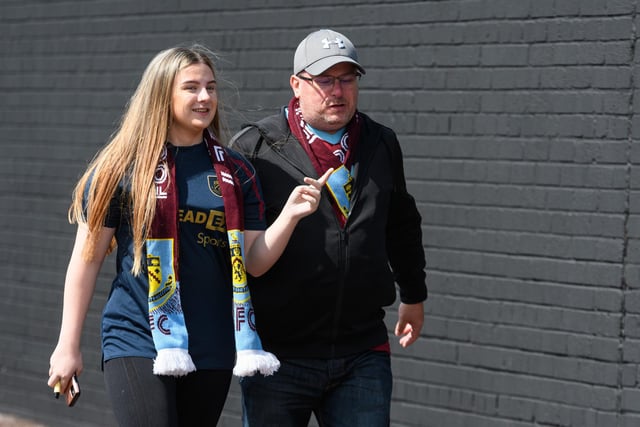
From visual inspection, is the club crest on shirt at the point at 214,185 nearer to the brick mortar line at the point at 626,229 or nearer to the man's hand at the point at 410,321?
the man's hand at the point at 410,321

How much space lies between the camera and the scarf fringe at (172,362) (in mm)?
3469

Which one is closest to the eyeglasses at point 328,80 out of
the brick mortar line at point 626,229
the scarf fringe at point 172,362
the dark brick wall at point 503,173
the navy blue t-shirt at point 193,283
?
the navy blue t-shirt at point 193,283

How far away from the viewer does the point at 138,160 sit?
3635 mm

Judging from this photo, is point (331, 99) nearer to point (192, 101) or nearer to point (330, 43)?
point (330, 43)

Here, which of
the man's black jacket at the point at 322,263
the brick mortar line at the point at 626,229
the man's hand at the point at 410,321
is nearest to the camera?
the man's black jacket at the point at 322,263

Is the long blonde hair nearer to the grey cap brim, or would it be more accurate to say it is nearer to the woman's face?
the woman's face

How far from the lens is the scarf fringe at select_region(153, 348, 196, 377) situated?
11.4 feet

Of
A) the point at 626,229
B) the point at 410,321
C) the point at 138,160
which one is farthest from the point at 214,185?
the point at 626,229

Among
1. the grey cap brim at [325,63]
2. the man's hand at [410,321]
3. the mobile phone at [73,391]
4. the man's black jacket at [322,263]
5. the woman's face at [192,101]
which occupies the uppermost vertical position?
the grey cap brim at [325,63]

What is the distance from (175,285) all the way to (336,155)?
0.84m

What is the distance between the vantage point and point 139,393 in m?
3.52

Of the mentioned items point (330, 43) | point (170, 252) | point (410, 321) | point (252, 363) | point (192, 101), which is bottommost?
point (252, 363)

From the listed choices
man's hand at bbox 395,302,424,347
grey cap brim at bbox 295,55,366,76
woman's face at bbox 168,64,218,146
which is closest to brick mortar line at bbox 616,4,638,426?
man's hand at bbox 395,302,424,347

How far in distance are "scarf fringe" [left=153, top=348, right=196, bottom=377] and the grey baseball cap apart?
1.16 m
